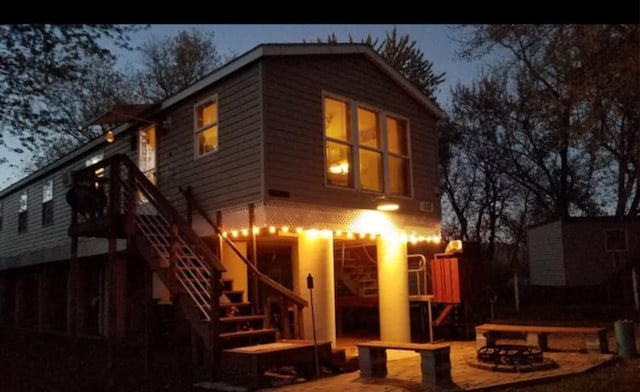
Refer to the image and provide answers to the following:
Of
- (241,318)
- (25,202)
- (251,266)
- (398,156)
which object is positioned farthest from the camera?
(25,202)

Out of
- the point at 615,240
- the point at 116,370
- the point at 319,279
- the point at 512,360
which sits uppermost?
the point at 615,240

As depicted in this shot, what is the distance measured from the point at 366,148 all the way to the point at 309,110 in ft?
5.36

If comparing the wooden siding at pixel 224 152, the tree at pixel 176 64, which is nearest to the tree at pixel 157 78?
the tree at pixel 176 64

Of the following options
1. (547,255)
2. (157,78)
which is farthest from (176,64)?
(547,255)

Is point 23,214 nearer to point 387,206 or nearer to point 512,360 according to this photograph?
point 387,206

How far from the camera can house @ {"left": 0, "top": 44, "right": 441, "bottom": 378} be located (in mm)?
9625

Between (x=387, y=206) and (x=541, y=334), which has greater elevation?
(x=387, y=206)

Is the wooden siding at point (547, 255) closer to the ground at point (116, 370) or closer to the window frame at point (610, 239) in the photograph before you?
the window frame at point (610, 239)

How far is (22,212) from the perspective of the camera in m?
18.9

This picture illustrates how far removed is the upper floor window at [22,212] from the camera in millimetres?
18672

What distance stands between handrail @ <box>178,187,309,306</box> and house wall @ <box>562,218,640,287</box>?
16.4 m

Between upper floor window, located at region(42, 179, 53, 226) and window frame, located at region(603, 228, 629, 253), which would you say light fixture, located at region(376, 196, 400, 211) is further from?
window frame, located at region(603, 228, 629, 253)

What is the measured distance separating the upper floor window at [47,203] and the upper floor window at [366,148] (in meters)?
9.66

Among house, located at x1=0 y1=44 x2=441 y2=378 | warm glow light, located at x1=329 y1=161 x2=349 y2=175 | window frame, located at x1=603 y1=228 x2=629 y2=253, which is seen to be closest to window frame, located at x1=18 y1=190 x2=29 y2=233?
house, located at x1=0 y1=44 x2=441 y2=378
